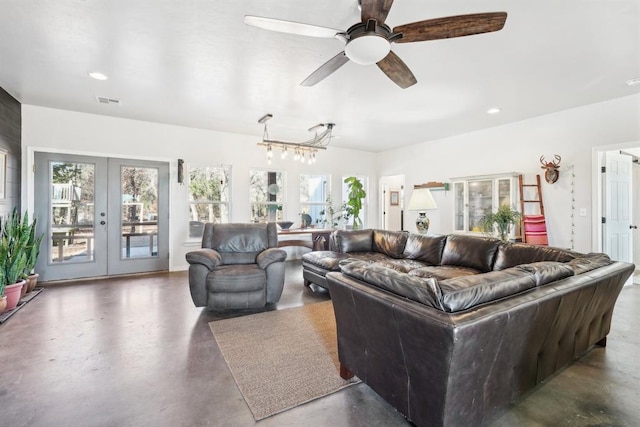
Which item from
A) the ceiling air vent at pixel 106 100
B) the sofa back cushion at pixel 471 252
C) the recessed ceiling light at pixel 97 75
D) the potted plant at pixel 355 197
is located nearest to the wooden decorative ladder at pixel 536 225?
the sofa back cushion at pixel 471 252

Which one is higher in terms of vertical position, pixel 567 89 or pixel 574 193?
pixel 567 89

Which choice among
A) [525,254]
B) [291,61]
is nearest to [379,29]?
[291,61]

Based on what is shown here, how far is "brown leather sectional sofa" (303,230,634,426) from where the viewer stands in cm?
129

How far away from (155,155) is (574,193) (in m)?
6.66

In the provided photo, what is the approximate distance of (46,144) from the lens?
4434 millimetres

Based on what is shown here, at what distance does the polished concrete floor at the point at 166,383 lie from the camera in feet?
5.39

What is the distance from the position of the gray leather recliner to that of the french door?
6.67 feet

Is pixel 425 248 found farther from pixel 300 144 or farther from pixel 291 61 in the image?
pixel 291 61

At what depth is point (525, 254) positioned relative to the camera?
3.04m

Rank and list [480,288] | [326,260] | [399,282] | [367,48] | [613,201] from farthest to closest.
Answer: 1. [613,201]
2. [326,260]
3. [367,48]
4. [399,282]
5. [480,288]

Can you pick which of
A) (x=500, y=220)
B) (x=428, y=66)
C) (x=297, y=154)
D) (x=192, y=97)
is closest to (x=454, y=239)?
(x=500, y=220)

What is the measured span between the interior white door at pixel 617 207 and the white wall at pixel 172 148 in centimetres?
473

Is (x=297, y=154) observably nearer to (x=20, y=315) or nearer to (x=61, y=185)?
(x=61, y=185)

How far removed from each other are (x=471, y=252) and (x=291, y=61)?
9.46 feet
